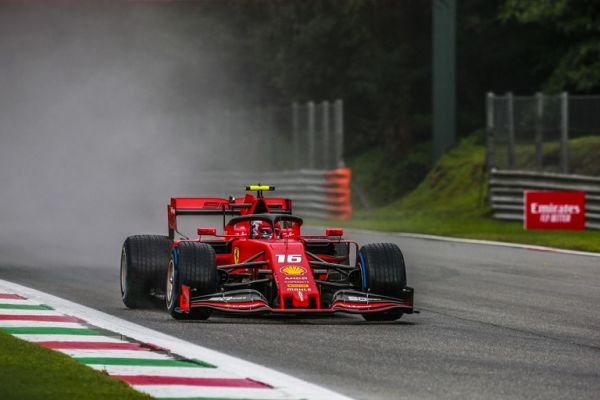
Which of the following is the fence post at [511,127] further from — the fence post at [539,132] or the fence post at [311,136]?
the fence post at [311,136]

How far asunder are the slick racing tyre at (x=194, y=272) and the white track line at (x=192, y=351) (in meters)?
0.21

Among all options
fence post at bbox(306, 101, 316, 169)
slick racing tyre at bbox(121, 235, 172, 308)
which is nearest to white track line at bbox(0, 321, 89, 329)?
slick racing tyre at bbox(121, 235, 172, 308)

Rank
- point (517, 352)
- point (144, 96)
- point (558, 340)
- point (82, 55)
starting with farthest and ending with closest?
point (144, 96)
point (82, 55)
point (558, 340)
point (517, 352)

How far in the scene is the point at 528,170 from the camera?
96.2 feet

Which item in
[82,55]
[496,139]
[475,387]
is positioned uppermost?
[82,55]

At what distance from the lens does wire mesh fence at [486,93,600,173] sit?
27719 millimetres

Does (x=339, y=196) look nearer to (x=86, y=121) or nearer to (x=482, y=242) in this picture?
(x=482, y=242)

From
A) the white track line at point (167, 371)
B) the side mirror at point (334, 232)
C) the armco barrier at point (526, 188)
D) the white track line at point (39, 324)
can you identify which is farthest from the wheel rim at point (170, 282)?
the armco barrier at point (526, 188)

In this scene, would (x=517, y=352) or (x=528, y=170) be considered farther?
(x=528, y=170)

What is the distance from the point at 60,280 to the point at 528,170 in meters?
14.7

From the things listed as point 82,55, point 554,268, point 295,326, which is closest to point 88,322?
point 295,326

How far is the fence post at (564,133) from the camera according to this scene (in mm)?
Result: 27531

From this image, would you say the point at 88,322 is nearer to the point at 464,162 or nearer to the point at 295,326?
the point at 295,326

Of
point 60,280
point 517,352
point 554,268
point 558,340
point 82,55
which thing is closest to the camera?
point 517,352
